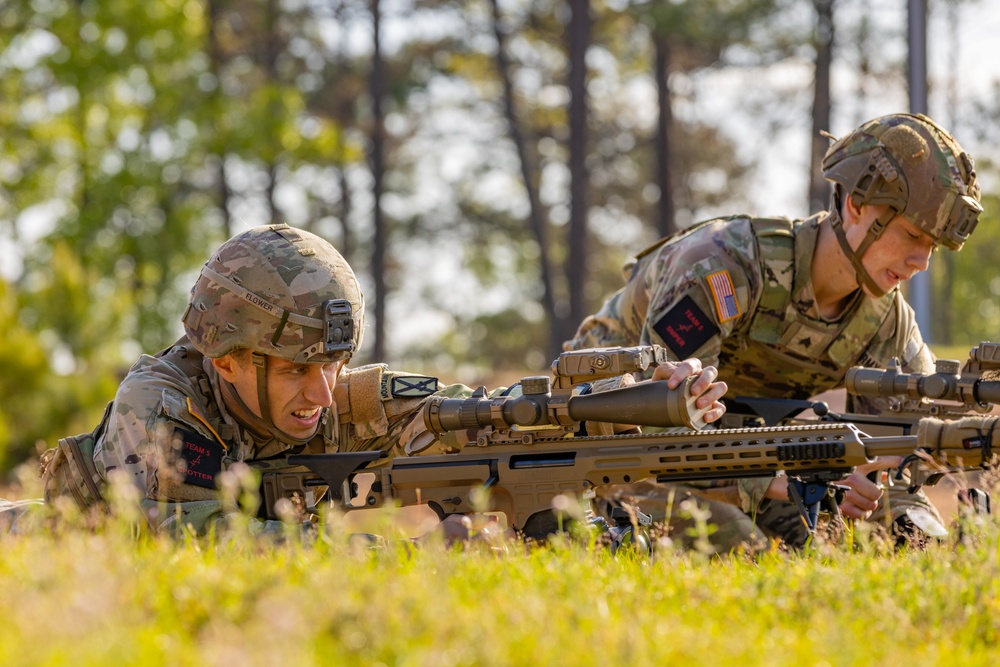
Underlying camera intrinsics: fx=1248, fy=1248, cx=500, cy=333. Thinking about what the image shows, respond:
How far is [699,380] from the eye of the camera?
5.04m

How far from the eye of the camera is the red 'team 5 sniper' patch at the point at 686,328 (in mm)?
6648

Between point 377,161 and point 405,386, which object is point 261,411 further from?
point 377,161

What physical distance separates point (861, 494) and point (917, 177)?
175 cm

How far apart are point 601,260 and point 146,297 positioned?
46.5 ft

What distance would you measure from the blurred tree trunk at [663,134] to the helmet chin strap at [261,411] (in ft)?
81.4

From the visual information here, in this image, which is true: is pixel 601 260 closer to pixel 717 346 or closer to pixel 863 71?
pixel 863 71

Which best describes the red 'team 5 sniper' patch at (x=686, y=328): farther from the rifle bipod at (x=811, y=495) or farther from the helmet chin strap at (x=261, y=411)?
the helmet chin strap at (x=261, y=411)

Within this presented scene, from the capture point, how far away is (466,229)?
34.4 meters

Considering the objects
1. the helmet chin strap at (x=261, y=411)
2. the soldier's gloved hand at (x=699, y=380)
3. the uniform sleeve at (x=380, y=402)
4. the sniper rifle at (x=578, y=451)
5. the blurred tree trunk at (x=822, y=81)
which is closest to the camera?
the soldier's gloved hand at (x=699, y=380)

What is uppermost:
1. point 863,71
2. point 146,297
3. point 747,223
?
point 863,71

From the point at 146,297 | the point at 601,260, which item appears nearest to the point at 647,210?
the point at 601,260

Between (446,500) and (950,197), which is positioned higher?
(950,197)

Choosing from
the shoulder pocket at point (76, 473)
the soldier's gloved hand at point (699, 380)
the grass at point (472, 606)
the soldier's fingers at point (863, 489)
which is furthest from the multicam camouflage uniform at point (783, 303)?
the shoulder pocket at point (76, 473)

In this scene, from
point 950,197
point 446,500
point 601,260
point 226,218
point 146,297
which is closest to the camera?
point 446,500
